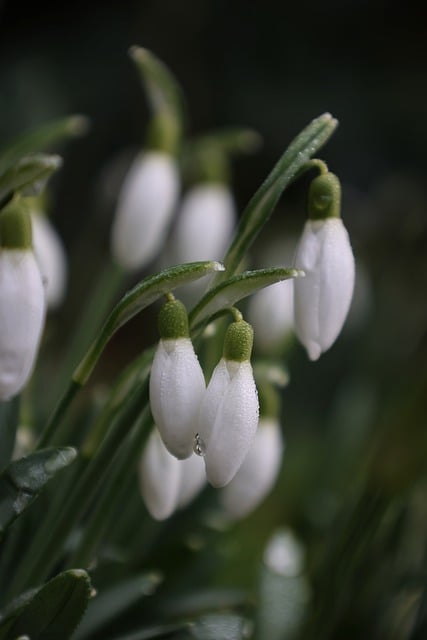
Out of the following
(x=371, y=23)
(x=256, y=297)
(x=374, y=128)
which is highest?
(x=371, y=23)

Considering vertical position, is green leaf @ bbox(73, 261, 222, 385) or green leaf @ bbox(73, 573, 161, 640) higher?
green leaf @ bbox(73, 261, 222, 385)

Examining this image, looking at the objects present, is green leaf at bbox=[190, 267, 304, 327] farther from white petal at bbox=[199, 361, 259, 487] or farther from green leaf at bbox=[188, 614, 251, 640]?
green leaf at bbox=[188, 614, 251, 640]

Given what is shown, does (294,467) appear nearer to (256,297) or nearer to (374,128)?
(256,297)

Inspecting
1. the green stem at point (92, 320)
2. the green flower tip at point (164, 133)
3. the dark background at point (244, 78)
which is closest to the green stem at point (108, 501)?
the green stem at point (92, 320)

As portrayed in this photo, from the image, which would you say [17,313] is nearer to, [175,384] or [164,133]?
[175,384]

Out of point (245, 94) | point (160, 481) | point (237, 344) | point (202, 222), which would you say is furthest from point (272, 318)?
point (245, 94)

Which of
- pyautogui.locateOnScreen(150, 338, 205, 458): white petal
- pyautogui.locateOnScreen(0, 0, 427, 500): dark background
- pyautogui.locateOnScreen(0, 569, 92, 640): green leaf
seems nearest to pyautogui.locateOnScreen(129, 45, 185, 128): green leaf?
pyautogui.locateOnScreen(150, 338, 205, 458): white petal

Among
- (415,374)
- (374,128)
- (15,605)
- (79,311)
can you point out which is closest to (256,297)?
(415,374)
